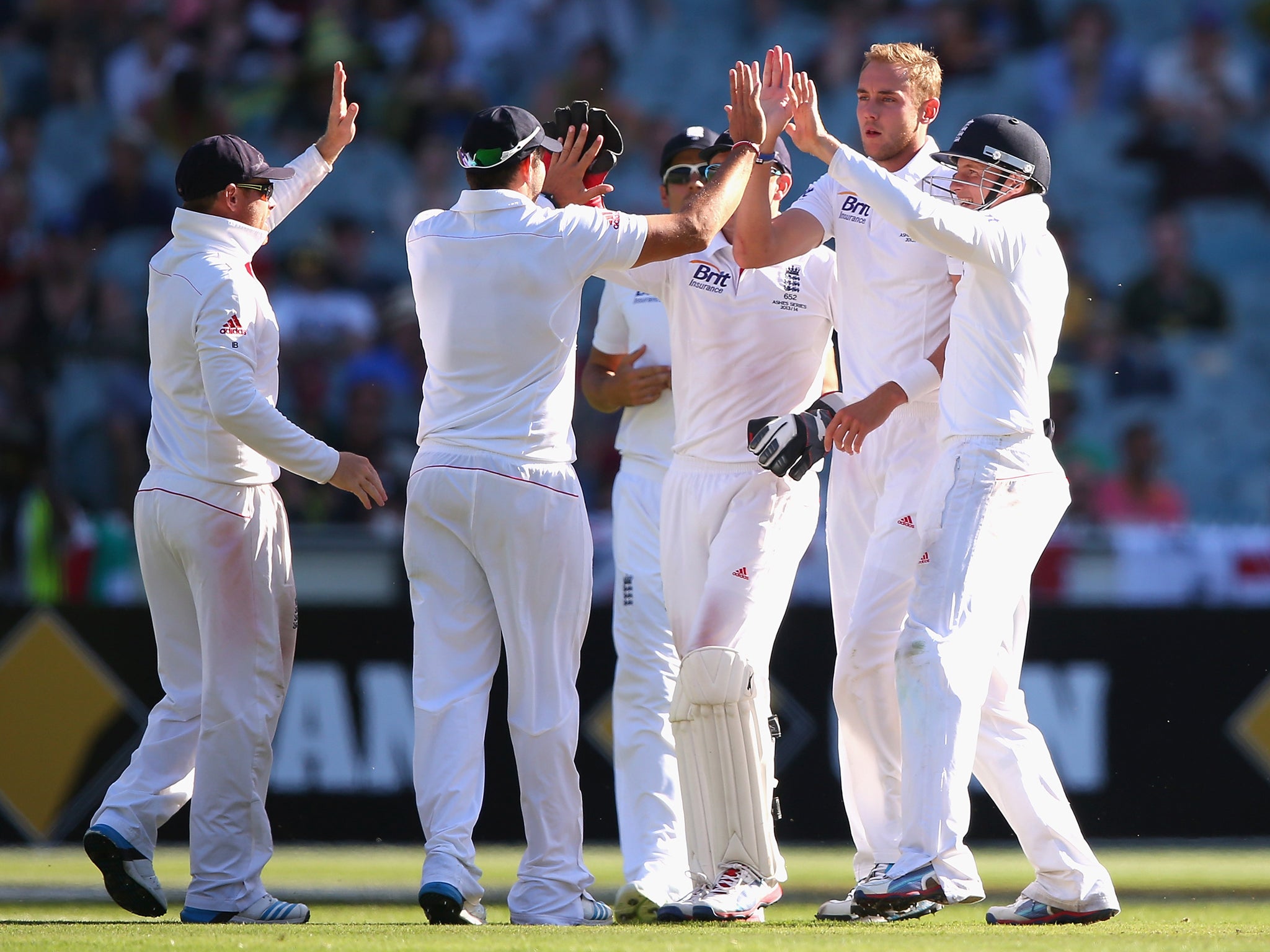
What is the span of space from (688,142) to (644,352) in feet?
2.52

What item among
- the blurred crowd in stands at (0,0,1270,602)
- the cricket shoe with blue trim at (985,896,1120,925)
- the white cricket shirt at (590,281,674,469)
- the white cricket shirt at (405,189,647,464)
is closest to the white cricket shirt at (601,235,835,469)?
the white cricket shirt at (405,189,647,464)

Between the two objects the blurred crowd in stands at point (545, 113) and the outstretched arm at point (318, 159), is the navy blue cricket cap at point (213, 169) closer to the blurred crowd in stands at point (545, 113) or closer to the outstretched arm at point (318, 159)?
the outstretched arm at point (318, 159)

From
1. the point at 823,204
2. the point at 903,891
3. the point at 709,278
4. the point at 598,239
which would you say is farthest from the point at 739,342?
the point at 903,891

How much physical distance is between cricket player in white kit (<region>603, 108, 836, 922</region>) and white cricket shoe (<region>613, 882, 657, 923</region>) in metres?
0.27

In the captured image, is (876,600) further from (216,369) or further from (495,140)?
(216,369)

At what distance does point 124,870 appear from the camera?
5.02 meters

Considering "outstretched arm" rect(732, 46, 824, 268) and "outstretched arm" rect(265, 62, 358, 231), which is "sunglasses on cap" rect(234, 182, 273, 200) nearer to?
"outstretched arm" rect(265, 62, 358, 231)

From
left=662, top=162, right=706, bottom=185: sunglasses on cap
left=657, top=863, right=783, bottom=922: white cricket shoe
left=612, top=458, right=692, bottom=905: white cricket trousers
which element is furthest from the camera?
left=662, top=162, right=706, bottom=185: sunglasses on cap

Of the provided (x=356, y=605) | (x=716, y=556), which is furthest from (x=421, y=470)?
(x=356, y=605)

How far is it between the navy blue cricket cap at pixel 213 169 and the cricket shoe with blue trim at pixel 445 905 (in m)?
2.22

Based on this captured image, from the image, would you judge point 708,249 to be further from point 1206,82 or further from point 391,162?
point 1206,82

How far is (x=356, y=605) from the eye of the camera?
7879 millimetres

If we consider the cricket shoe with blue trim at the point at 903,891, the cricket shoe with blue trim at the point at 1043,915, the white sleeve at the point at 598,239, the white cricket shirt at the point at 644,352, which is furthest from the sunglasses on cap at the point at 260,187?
the cricket shoe with blue trim at the point at 1043,915

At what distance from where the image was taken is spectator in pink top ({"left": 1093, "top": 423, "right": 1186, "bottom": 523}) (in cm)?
1032
